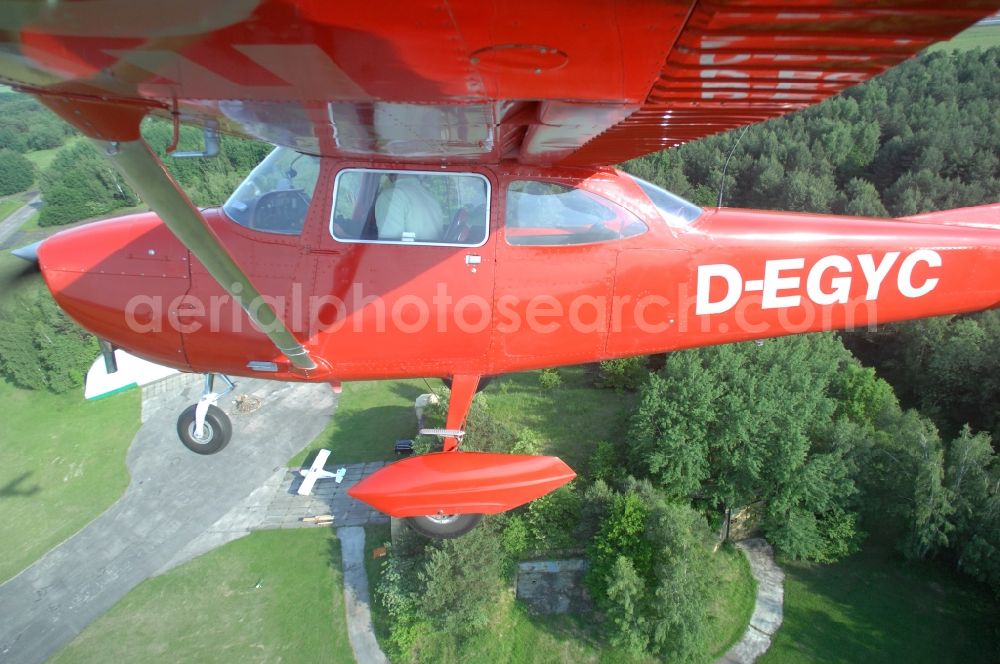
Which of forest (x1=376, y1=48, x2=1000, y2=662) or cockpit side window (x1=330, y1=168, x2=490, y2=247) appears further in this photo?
forest (x1=376, y1=48, x2=1000, y2=662)

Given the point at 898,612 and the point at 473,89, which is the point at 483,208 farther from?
the point at 898,612

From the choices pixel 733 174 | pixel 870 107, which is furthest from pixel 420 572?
pixel 870 107

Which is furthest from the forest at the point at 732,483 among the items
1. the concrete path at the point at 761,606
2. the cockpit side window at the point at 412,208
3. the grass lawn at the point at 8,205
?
the grass lawn at the point at 8,205

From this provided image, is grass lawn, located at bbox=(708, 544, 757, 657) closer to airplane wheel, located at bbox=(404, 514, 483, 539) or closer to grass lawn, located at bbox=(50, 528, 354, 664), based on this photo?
grass lawn, located at bbox=(50, 528, 354, 664)

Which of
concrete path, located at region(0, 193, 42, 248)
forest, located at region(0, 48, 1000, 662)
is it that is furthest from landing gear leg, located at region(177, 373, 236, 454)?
concrete path, located at region(0, 193, 42, 248)

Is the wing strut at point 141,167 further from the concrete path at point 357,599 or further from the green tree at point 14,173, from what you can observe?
the green tree at point 14,173

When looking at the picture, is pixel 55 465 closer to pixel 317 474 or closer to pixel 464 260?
pixel 317 474

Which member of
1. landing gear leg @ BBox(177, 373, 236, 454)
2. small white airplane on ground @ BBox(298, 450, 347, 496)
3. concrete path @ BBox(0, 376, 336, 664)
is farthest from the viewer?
small white airplane on ground @ BBox(298, 450, 347, 496)
